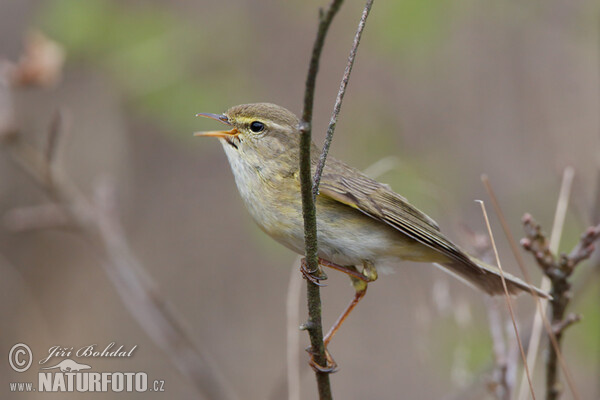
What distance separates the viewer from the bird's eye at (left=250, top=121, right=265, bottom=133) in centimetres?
331

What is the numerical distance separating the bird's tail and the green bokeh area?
2.23m

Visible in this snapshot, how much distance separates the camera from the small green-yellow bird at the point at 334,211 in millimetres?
3055

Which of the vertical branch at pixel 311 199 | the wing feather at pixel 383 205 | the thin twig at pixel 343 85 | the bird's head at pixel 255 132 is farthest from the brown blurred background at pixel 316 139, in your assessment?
the thin twig at pixel 343 85

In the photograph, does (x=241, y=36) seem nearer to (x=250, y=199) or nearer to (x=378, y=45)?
(x=378, y=45)

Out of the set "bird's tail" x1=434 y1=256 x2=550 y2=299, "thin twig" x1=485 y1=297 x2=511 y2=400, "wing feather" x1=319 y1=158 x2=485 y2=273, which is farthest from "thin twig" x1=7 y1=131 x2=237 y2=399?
"thin twig" x1=485 y1=297 x2=511 y2=400

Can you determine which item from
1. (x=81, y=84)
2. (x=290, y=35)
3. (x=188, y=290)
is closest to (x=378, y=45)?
(x=290, y=35)

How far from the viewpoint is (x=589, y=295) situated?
4734 millimetres

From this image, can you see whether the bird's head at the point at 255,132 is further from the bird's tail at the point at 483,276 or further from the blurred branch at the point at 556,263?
the blurred branch at the point at 556,263

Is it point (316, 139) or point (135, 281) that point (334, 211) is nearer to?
point (135, 281)

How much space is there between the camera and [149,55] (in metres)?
4.92

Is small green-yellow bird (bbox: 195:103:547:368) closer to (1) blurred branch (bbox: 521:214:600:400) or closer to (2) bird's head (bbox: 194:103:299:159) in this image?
(2) bird's head (bbox: 194:103:299:159)

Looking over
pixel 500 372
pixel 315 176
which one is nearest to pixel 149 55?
pixel 315 176

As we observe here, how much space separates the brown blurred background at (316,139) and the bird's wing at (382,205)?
0.25 m

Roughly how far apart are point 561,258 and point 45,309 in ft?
16.2
